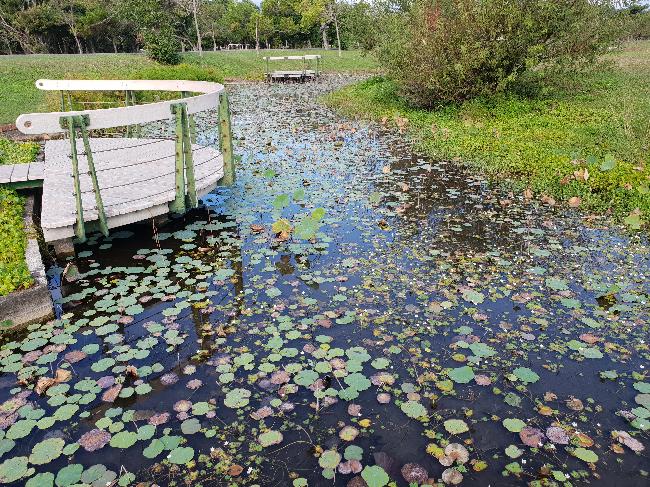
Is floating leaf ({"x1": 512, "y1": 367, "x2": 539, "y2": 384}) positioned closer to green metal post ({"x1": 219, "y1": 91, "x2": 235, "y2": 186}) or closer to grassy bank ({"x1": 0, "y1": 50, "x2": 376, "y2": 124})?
green metal post ({"x1": 219, "y1": 91, "x2": 235, "y2": 186})

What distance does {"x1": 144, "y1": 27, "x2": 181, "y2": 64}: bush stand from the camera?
1132 inches

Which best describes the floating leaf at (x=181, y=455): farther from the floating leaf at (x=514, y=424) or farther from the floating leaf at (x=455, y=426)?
the floating leaf at (x=514, y=424)

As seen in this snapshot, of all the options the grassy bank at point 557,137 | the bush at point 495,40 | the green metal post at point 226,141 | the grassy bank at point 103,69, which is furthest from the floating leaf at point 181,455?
the grassy bank at point 103,69

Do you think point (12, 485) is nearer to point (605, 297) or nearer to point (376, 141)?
point (605, 297)

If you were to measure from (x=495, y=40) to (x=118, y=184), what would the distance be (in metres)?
11.3

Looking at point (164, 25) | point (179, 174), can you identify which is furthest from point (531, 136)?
point (164, 25)

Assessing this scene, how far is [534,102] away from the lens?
1448 centimetres

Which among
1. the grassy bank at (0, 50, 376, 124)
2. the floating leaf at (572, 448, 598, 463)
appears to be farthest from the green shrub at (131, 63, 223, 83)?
the floating leaf at (572, 448, 598, 463)

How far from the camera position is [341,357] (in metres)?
4.05

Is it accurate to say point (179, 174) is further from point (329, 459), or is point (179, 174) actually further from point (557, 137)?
point (557, 137)

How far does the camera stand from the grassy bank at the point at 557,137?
7.81m

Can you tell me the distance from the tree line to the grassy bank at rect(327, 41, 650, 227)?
38.2 feet

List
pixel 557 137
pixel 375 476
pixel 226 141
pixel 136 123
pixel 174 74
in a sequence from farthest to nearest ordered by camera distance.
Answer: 1. pixel 174 74
2. pixel 557 137
3. pixel 226 141
4. pixel 136 123
5. pixel 375 476

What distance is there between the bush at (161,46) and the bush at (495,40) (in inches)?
743
